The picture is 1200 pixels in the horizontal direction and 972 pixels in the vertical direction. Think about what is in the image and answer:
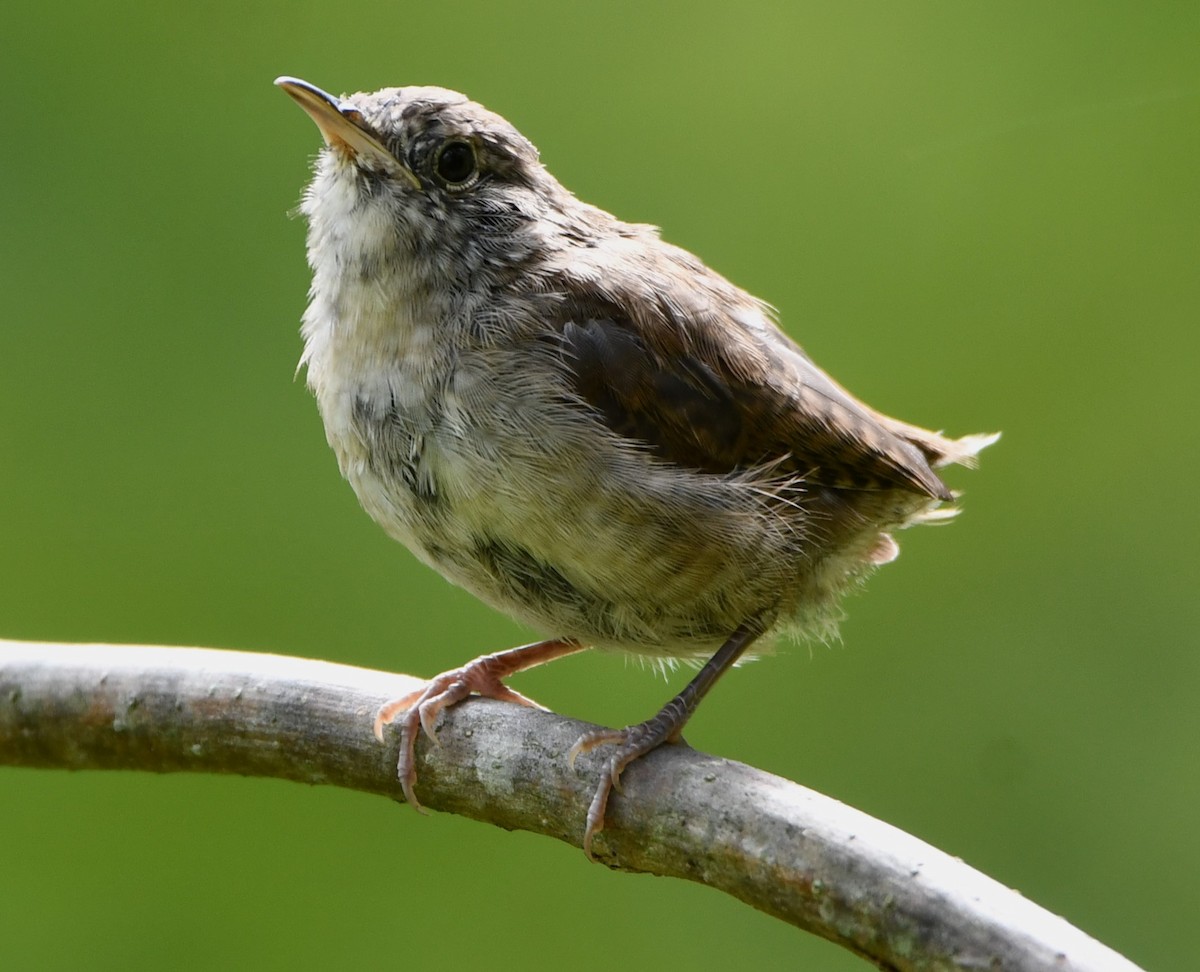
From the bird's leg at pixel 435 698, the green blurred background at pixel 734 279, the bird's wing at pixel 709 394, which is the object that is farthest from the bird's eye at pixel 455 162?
the green blurred background at pixel 734 279


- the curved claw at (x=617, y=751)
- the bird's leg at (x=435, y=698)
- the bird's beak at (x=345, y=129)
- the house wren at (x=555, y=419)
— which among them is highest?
the bird's beak at (x=345, y=129)

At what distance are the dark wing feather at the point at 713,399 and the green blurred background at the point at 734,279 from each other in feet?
7.36

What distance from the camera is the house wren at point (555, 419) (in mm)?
2777

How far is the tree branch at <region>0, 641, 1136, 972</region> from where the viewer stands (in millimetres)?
2148

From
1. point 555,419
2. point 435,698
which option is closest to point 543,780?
point 435,698

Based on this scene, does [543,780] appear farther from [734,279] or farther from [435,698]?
[734,279]

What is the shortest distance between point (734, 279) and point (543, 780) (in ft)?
10.4

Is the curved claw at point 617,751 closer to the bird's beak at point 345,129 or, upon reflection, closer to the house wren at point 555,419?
the house wren at point 555,419

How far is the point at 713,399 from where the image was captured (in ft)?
9.91

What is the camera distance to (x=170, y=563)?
5.39 m

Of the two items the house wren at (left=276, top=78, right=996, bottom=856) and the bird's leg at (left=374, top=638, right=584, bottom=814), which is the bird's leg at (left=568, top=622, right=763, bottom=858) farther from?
the bird's leg at (left=374, top=638, right=584, bottom=814)

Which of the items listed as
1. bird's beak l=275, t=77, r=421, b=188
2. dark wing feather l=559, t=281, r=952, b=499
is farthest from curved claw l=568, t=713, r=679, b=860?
bird's beak l=275, t=77, r=421, b=188

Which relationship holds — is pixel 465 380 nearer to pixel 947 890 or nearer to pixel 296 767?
pixel 296 767

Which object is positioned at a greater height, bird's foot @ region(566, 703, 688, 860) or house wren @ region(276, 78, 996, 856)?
house wren @ region(276, 78, 996, 856)
